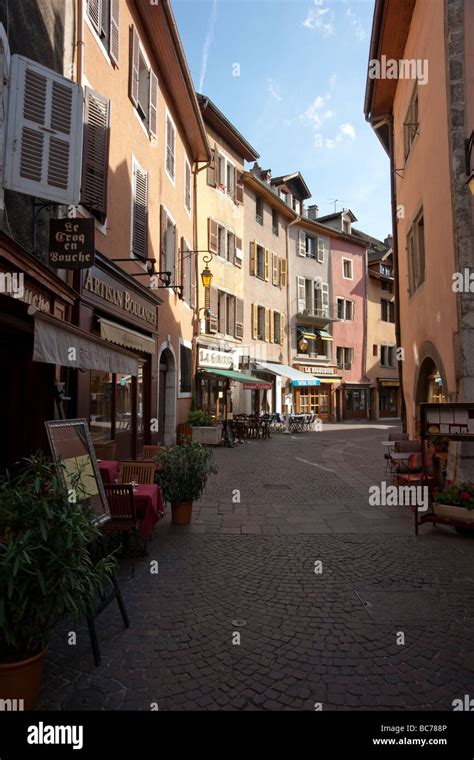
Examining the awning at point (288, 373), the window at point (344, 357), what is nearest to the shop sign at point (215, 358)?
the awning at point (288, 373)

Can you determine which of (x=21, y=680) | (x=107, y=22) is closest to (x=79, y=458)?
(x=21, y=680)

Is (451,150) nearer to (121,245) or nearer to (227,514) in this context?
(121,245)

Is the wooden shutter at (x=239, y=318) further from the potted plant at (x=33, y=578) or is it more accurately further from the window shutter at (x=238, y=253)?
the potted plant at (x=33, y=578)

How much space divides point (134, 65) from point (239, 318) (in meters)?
11.9

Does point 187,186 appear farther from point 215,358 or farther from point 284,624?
point 284,624

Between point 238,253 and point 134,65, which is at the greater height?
point 134,65

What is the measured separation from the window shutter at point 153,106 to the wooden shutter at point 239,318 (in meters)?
9.74

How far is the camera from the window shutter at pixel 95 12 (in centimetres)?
769

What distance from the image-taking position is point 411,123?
10.9m

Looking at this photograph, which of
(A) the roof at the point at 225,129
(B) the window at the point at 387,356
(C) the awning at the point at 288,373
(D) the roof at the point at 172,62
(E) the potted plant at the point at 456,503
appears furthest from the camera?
(B) the window at the point at 387,356

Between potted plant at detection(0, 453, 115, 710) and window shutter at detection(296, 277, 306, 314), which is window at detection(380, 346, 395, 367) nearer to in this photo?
window shutter at detection(296, 277, 306, 314)

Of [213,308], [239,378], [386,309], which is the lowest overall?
[239,378]

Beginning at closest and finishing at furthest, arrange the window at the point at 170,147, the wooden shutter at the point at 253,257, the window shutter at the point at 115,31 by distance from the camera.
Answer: the window shutter at the point at 115,31 → the window at the point at 170,147 → the wooden shutter at the point at 253,257

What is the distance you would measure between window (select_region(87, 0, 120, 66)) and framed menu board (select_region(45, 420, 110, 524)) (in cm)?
740
